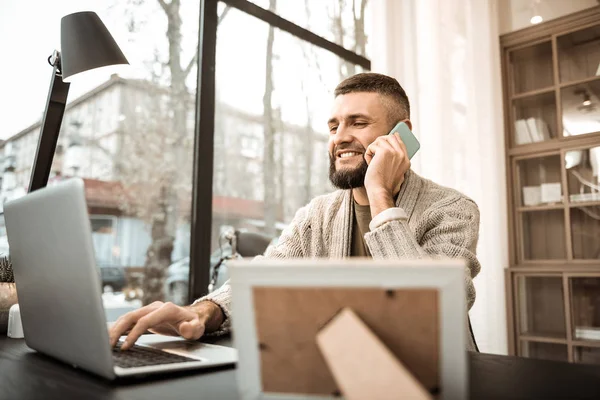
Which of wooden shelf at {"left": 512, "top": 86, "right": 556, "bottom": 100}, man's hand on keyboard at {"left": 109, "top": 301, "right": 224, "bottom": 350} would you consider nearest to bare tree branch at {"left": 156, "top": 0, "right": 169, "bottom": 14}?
man's hand on keyboard at {"left": 109, "top": 301, "right": 224, "bottom": 350}

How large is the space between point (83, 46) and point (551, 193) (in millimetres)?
2776

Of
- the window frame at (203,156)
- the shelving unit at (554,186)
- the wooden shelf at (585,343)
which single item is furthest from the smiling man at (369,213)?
the wooden shelf at (585,343)

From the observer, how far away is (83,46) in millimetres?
1260

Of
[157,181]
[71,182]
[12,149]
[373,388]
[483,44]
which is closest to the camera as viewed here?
[373,388]

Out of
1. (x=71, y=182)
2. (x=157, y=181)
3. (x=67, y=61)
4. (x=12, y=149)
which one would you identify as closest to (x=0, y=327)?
(x=67, y=61)

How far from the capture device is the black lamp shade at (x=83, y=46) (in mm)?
1247

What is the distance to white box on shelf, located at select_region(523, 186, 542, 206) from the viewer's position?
3.11 metres

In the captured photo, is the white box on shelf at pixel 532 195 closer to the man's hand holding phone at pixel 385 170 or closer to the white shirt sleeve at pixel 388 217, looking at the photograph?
the man's hand holding phone at pixel 385 170

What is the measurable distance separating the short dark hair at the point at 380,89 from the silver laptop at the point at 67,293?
1.07 metres

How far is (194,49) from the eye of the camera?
2562 mm

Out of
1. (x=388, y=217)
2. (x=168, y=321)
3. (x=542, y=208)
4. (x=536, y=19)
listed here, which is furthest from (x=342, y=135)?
(x=536, y=19)

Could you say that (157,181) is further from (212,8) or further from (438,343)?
(438,343)

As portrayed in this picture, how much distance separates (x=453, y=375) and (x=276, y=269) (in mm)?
188

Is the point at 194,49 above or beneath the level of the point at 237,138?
above
